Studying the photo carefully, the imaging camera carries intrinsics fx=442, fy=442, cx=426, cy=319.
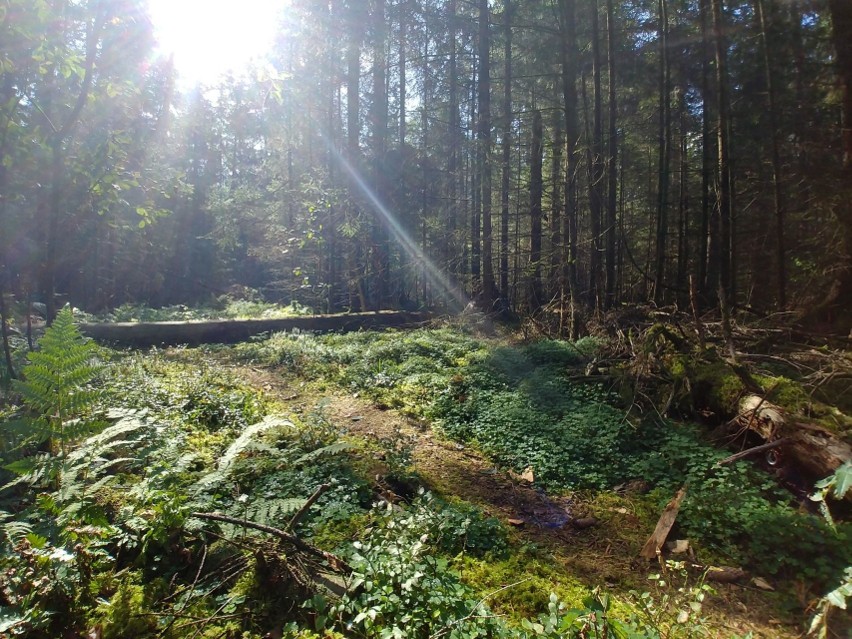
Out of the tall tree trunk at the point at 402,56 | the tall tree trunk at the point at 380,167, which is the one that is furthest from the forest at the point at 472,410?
the tall tree trunk at the point at 380,167

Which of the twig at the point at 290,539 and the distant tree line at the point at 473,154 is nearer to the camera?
the twig at the point at 290,539

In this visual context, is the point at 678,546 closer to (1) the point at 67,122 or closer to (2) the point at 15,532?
(2) the point at 15,532

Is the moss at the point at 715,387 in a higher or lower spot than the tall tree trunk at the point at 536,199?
lower

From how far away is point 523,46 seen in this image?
573 inches

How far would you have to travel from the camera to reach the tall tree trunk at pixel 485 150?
14258 mm

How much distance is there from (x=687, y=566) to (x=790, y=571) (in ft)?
2.27

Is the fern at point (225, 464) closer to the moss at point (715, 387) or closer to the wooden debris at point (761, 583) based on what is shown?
the wooden debris at point (761, 583)

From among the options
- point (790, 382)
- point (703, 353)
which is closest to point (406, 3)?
point (703, 353)

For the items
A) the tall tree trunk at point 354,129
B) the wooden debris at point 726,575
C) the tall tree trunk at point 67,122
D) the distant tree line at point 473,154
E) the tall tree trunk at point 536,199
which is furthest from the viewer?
the tall tree trunk at point 354,129

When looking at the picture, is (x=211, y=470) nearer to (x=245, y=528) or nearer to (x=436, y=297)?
(x=245, y=528)

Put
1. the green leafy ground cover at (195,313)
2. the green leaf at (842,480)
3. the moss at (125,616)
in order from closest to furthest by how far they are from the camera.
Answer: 1. the green leaf at (842,480)
2. the moss at (125,616)
3. the green leafy ground cover at (195,313)

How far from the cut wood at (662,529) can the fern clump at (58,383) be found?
4.57 m

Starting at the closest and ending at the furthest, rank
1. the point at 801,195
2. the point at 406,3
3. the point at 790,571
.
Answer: the point at 790,571, the point at 801,195, the point at 406,3

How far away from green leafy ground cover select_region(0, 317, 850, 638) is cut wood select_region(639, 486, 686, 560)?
0.39 ft
